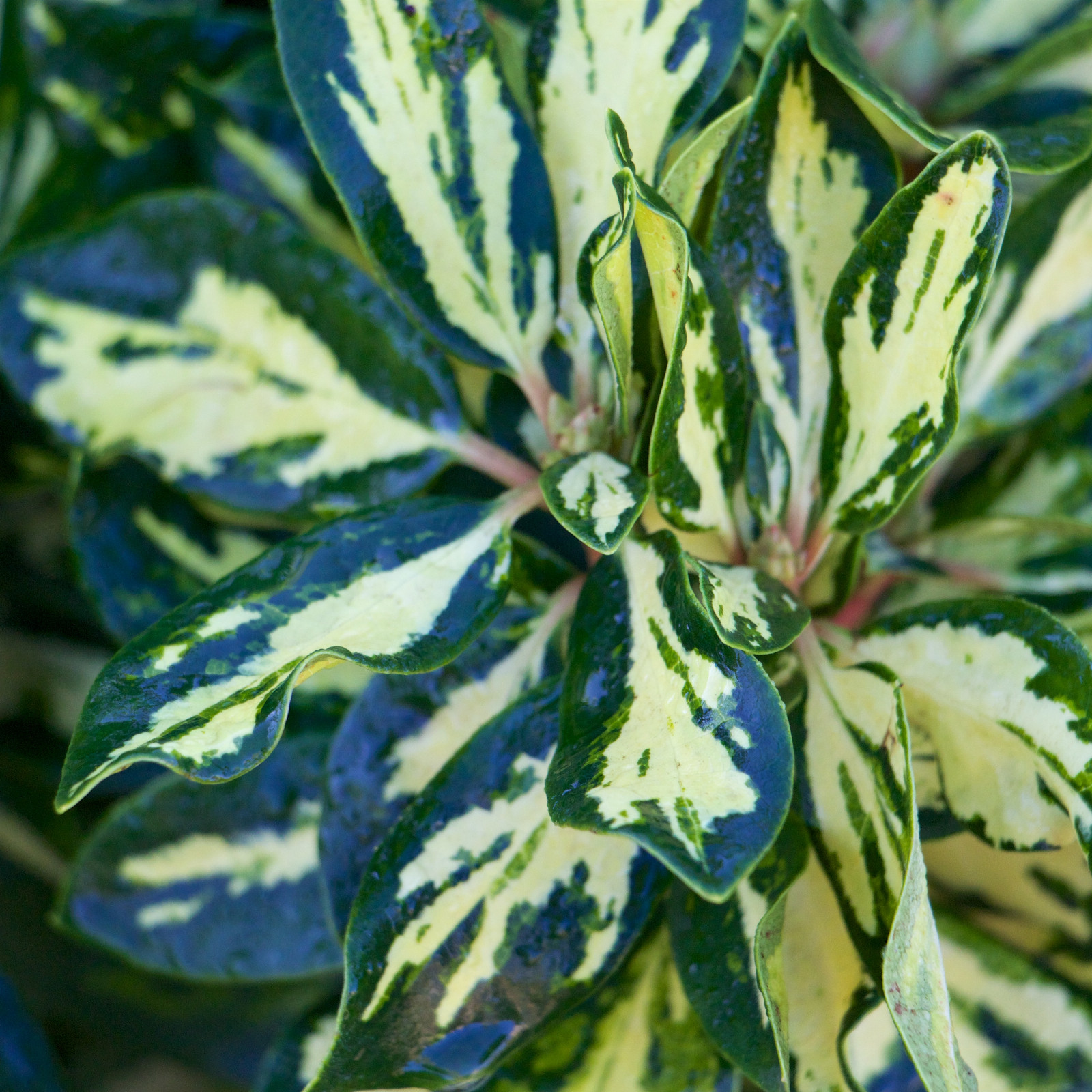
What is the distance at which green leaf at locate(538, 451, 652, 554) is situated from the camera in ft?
1.34

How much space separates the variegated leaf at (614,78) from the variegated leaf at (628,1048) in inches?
14.8

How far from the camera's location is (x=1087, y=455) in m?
0.67

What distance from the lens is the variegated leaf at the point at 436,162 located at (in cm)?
47

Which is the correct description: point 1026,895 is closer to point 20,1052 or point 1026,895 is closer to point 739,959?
point 739,959

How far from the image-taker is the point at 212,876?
609mm

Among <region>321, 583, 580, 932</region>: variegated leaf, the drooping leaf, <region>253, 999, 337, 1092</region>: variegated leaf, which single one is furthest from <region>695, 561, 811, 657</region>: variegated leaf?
the drooping leaf

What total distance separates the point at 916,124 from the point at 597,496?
197 mm

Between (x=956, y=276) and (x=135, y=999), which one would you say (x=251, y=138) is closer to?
(x=956, y=276)

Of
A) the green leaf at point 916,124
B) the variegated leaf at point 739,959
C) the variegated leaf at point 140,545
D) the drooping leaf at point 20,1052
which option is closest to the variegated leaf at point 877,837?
the variegated leaf at point 739,959

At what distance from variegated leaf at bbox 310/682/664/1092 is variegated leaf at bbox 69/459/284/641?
0.22m

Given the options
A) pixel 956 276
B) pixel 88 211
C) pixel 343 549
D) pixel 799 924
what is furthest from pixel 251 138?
pixel 799 924

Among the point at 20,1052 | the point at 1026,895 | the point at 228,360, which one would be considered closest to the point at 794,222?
the point at 228,360

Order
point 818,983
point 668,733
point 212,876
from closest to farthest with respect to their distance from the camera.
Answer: point 668,733
point 818,983
point 212,876

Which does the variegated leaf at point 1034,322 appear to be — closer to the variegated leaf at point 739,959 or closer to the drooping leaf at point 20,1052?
the variegated leaf at point 739,959
